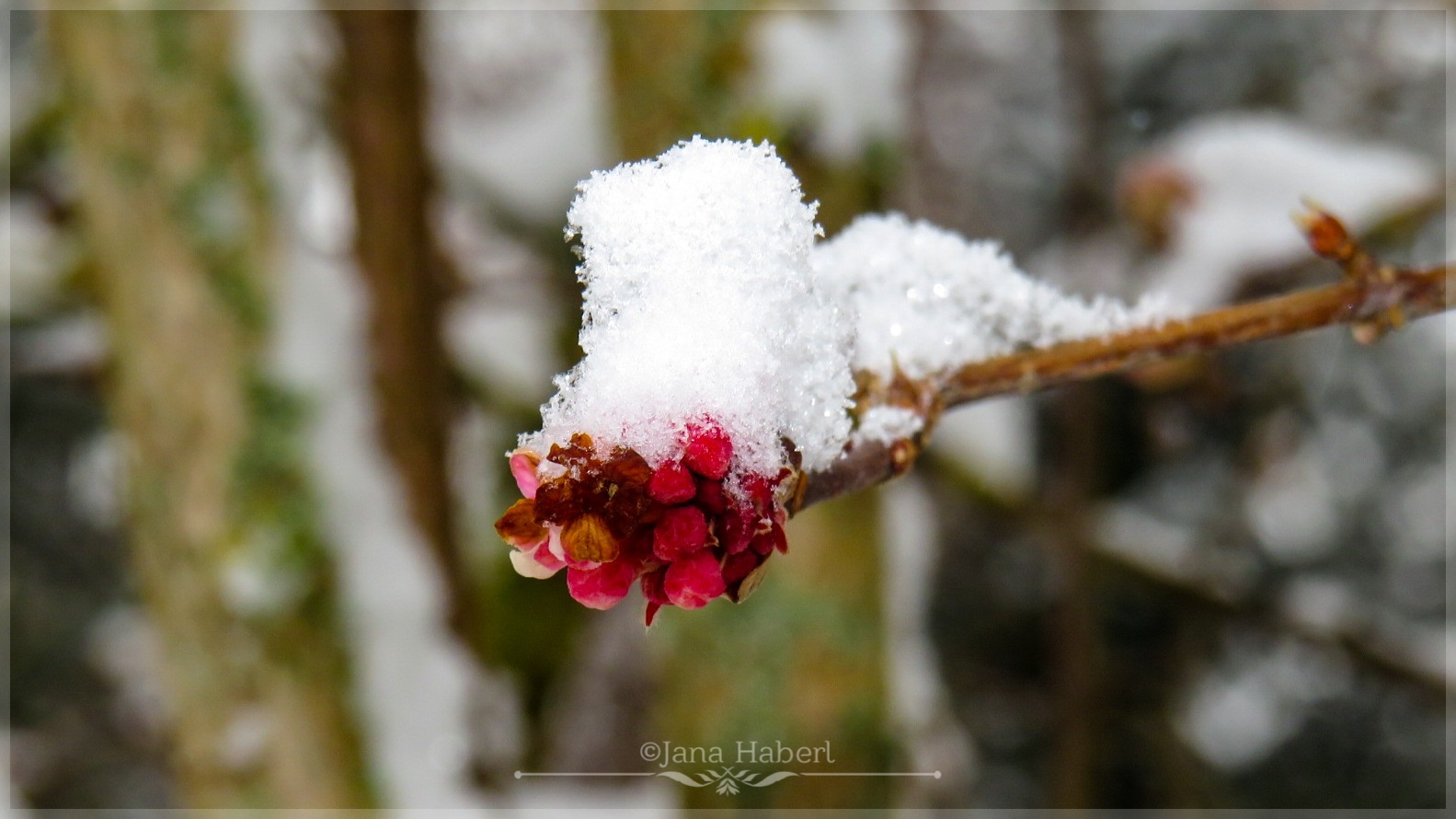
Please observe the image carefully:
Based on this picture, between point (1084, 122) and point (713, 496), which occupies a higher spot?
point (1084, 122)

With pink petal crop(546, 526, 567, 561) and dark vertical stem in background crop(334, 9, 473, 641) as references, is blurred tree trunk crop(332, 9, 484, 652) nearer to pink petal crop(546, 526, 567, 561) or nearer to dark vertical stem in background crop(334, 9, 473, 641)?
dark vertical stem in background crop(334, 9, 473, 641)

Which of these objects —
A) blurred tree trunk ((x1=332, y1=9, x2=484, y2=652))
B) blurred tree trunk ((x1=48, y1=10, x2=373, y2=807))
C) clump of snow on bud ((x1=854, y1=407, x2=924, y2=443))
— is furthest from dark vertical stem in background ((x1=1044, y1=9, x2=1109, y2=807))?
clump of snow on bud ((x1=854, y1=407, x2=924, y2=443))

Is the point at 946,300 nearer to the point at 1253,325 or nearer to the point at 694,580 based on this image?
the point at 1253,325

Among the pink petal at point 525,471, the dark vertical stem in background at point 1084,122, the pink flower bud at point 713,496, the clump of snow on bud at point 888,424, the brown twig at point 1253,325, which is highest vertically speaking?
the dark vertical stem in background at point 1084,122

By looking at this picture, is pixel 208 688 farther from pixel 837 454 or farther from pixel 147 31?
pixel 837 454

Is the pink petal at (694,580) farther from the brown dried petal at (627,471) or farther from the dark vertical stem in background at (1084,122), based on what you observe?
the dark vertical stem in background at (1084,122)

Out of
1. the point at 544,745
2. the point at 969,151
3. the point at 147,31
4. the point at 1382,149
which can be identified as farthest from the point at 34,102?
the point at 1382,149

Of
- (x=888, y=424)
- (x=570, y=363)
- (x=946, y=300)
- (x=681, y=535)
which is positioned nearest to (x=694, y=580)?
(x=681, y=535)

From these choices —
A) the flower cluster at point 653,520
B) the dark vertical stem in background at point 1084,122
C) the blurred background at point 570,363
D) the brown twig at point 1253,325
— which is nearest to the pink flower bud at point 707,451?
the flower cluster at point 653,520
